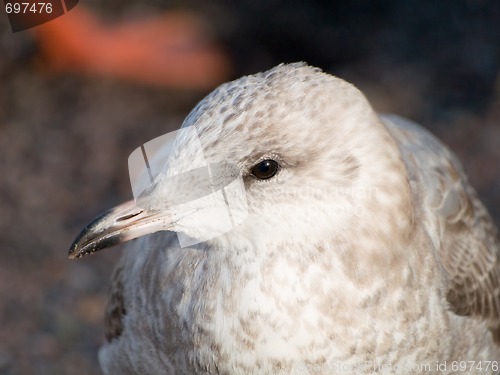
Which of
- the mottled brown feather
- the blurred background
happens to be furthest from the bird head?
the blurred background

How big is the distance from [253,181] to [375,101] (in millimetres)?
3060

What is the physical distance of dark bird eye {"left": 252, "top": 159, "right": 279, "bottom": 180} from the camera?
2314mm

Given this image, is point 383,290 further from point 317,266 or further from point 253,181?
point 253,181

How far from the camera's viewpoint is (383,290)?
246cm

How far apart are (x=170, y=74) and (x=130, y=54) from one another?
28 cm

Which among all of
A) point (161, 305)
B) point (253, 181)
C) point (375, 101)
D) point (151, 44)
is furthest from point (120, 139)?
point (253, 181)

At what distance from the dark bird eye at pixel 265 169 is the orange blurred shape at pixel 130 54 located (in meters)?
3.05

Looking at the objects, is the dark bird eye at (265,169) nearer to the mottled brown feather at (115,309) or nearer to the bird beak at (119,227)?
the bird beak at (119,227)

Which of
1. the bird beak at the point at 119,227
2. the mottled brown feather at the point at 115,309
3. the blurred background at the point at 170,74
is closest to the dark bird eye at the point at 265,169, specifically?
the bird beak at the point at 119,227

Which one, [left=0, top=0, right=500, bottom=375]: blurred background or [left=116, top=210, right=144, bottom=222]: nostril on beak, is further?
[left=0, top=0, right=500, bottom=375]: blurred background

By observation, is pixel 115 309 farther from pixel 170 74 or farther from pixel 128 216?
pixel 170 74

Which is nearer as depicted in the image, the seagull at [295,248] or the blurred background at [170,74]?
the seagull at [295,248]

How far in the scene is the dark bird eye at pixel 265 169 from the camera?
231 cm

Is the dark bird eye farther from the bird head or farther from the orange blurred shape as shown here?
the orange blurred shape
